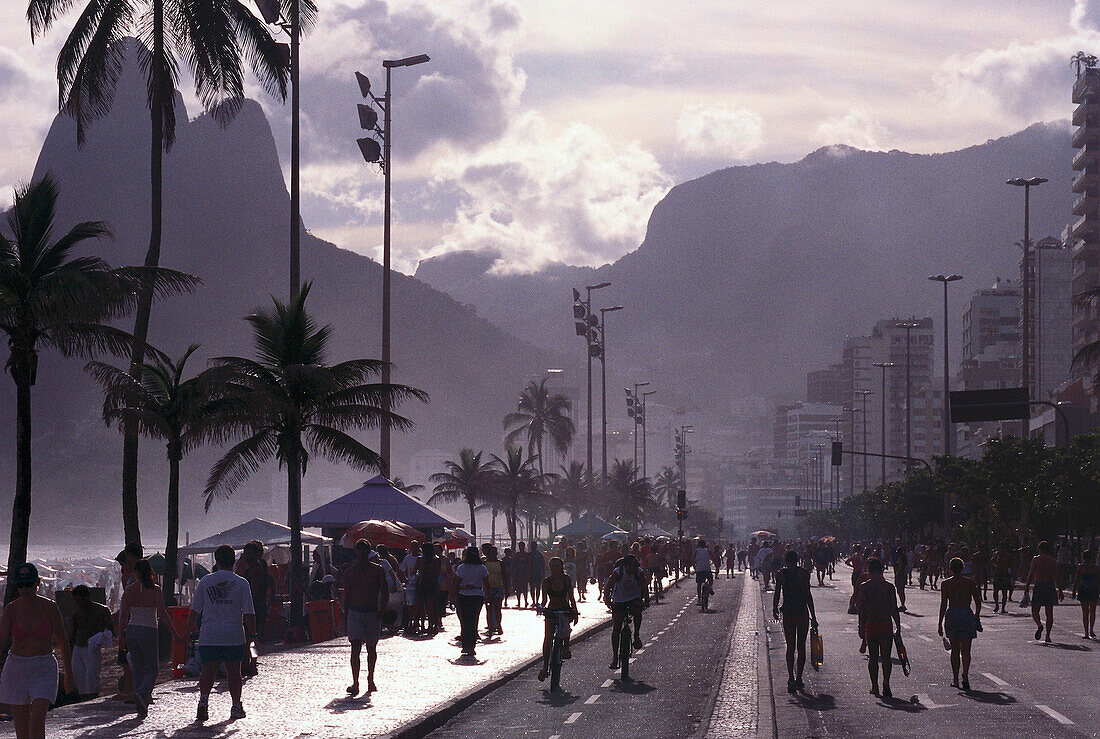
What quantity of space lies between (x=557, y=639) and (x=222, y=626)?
5.65 meters

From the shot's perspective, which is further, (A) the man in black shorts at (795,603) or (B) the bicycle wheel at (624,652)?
(B) the bicycle wheel at (624,652)

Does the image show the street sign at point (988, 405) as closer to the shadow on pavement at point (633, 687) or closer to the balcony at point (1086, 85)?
the shadow on pavement at point (633, 687)

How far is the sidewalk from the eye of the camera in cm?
1471

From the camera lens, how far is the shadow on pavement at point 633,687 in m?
19.6

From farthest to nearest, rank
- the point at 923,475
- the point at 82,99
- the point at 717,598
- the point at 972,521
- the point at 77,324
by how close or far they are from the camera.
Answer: the point at 923,475, the point at 972,521, the point at 717,598, the point at 82,99, the point at 77,324

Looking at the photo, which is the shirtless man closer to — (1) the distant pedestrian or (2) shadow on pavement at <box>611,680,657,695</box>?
(1) the distant pedestrian

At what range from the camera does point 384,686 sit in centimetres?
1933

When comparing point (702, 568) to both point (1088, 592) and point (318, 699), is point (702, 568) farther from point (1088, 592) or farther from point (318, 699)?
point (318, 699)

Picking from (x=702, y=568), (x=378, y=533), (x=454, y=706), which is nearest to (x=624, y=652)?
(x=454, y=706)

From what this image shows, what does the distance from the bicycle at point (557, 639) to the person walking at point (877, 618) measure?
13.0ft

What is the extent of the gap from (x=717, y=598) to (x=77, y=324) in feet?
106

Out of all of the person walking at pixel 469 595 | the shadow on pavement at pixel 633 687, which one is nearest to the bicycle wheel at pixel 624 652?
the shadow on pavement at pixel 633 687

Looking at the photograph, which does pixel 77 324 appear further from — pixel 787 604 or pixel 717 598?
pixel 717 598

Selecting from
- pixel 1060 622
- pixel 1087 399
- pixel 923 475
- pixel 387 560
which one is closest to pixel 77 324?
pixel 387 560
